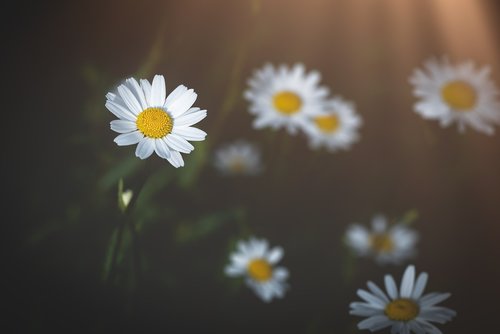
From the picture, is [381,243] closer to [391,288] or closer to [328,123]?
[328,123]

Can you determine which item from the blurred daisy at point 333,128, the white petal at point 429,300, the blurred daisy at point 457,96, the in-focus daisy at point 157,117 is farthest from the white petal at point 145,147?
the blurred daisy at point 333,128

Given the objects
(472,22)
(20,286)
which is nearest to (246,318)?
(20,286)

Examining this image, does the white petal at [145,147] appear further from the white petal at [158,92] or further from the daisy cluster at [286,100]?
the daisy cluster at [286,100]

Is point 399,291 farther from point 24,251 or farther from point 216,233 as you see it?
point 24,251

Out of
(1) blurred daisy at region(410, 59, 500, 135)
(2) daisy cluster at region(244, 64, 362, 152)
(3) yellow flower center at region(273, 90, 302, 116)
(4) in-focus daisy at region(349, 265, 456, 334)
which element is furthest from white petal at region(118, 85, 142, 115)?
(1) blurred daisy at region(410, 59, 500, 135)

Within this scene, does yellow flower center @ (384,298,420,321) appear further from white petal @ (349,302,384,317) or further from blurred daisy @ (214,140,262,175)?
blurred daisy @ (214,140,262,175)

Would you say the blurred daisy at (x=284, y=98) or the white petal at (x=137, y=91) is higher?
the blurred daisy at (x=284, y=98)
